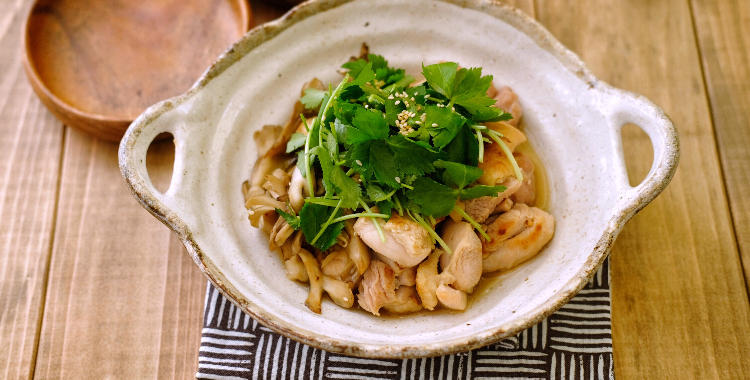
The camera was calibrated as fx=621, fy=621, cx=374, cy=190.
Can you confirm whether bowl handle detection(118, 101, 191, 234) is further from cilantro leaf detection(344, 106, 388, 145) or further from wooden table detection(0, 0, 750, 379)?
cilantro leaf detection(344, 106, 388, 145)

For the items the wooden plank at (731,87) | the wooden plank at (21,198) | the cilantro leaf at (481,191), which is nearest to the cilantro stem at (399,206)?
the cilantro leaf at (481,191)

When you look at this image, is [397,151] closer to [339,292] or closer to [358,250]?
[358,250]

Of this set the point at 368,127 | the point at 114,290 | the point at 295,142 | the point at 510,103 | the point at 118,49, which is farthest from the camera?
the point at 118,49

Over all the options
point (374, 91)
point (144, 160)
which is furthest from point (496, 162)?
point (144, 160)

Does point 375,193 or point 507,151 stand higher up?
point 507,151

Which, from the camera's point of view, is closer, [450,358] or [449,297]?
[449,297]

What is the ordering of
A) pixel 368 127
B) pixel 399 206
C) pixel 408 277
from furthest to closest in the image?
pixel 408 277 → pixel 399 206 → pixel 368 127
